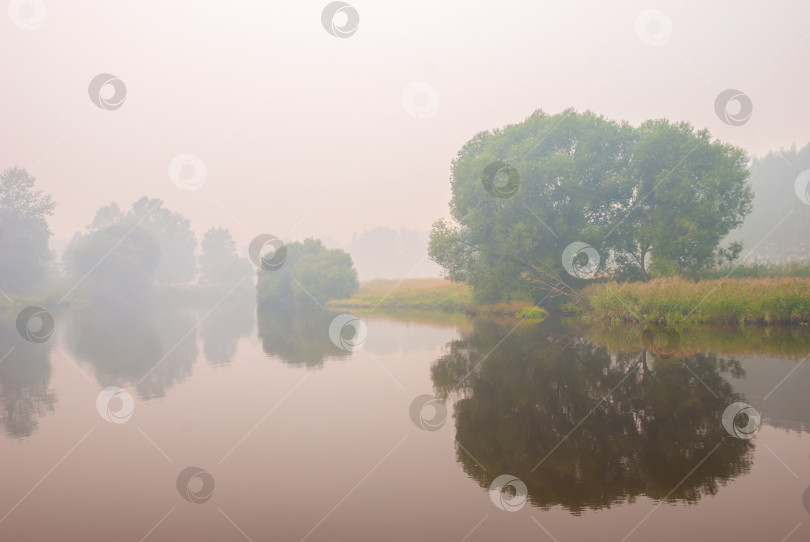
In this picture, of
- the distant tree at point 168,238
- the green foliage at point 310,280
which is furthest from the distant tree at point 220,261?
the green foliage at point 310,280

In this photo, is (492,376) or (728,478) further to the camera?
(492,376)

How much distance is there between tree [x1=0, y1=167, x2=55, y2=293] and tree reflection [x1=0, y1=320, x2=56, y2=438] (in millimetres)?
63467

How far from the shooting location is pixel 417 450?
8.37 metres

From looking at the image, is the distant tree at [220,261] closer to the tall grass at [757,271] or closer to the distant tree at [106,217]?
the distant tree at [106,217]

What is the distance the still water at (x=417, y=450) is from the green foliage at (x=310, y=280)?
46.2 meters

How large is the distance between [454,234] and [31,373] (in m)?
32.3

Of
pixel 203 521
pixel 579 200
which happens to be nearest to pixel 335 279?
pixel 579 200

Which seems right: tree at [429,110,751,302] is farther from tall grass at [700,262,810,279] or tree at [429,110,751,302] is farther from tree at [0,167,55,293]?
tree at [0,167,55,293]

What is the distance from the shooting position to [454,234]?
143 feet

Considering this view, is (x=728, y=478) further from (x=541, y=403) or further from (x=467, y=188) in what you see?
(x=467, y=188)

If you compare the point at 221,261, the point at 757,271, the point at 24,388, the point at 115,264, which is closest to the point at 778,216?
the point at 757,271

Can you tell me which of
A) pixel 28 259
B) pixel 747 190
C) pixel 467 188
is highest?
pixel 747 190

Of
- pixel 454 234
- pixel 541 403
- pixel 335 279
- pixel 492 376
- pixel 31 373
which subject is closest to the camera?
pixel 541 403

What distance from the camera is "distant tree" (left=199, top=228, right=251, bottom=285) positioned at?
5256 inches
